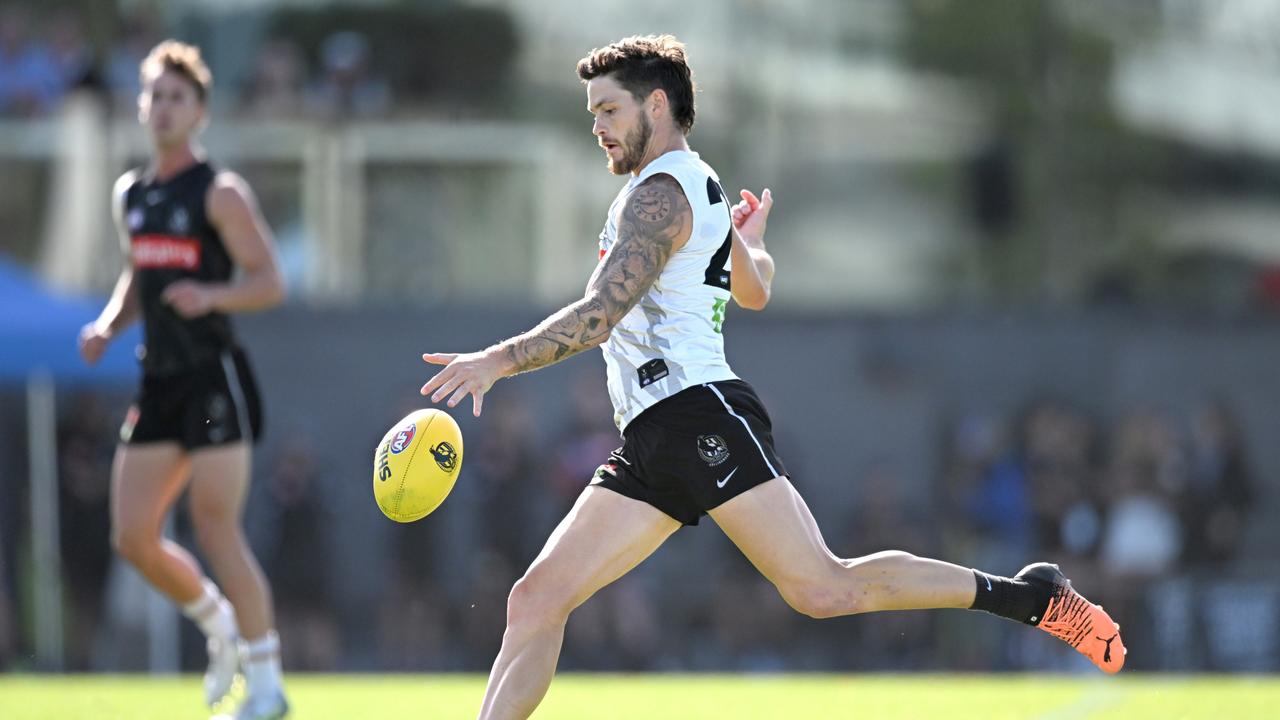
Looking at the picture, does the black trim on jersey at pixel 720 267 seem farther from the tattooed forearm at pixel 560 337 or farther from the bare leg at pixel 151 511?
the bare leg at pixel 151 511

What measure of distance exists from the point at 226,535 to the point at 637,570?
842 centimetres

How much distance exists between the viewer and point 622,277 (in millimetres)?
5523

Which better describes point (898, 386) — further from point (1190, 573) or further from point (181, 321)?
point (181, 321)

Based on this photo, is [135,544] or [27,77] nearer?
[135,544]

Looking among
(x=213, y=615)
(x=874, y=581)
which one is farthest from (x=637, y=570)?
(x=874, y=581)

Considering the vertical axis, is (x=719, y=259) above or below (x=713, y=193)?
below

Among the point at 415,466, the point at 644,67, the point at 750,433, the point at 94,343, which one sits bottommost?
the point at 94,343

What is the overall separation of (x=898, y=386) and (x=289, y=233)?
5.94 m

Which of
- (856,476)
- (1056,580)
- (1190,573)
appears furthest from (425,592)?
(1056,580)

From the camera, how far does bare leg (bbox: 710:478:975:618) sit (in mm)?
5773

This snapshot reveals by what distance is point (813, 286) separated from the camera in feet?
59.2

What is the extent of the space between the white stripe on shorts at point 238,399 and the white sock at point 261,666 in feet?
2.96

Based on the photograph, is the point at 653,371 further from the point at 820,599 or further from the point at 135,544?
the point at 135,544

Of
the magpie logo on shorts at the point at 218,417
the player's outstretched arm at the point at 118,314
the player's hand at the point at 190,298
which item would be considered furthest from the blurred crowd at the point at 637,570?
the player's hand at the point at 190,298
